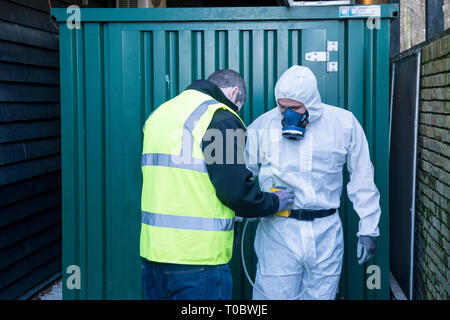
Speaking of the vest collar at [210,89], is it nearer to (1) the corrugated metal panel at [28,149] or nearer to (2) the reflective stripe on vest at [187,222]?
(2) the reflective stripe on vest at [187,222]

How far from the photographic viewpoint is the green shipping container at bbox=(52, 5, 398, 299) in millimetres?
3844

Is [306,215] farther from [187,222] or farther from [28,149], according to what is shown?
[28,149]

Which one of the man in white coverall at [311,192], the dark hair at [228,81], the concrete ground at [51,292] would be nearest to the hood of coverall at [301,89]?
the man in white coverall at [311,192]

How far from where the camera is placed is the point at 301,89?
3.07 metres

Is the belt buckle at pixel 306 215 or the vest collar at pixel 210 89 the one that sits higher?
the vest collar at pixel 210 89

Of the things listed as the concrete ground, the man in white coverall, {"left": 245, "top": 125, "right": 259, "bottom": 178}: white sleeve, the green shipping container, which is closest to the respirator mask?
the man in white coverall

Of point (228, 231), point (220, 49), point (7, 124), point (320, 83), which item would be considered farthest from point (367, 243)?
point (7, 124)

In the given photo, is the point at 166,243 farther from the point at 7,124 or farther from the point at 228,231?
the point at 7,124

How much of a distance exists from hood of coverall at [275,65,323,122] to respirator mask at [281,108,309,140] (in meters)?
0.08

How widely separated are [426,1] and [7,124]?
13.2 feet

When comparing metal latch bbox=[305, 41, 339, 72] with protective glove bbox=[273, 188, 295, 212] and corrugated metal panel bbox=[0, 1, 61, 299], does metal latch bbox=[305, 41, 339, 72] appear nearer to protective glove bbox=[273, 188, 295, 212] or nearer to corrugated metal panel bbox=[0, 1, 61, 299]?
protective glove bbox=[273, 188, 295, 212]

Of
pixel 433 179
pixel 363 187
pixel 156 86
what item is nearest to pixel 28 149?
pixel 156 86

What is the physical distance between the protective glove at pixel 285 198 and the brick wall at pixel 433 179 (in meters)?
1.04

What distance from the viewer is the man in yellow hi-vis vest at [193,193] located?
8.23ft
